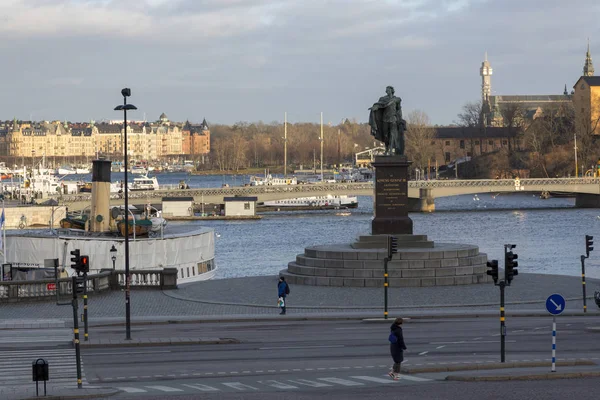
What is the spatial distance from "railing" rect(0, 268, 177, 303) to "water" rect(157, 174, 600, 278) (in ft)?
61.3

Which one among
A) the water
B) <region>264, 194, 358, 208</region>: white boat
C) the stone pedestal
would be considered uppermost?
the stone pedestal

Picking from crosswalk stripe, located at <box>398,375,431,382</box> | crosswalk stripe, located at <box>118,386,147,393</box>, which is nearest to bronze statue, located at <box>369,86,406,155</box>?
crosswalk stripe, located at <box>398,375,431,382</box>

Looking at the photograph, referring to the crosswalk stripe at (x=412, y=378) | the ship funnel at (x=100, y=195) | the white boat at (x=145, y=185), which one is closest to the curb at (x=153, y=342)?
the crosswalk stripe at (x=412, y=378)

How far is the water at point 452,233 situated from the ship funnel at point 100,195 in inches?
508

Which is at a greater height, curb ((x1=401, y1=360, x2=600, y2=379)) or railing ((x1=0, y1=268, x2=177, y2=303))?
railing ((x1=0, y1=268, x2=177, y2=303))

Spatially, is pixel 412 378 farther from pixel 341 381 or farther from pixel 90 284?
pixel 90 284

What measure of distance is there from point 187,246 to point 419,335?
2734cm

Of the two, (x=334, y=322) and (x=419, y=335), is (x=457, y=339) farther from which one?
(x=334, y=322)

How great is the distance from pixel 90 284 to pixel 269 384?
19873 mm

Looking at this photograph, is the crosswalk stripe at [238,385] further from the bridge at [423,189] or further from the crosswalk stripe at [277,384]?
the bridge at [423,189]

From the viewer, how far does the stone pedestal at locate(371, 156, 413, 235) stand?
148 feet

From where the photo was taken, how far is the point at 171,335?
3195 centimetres

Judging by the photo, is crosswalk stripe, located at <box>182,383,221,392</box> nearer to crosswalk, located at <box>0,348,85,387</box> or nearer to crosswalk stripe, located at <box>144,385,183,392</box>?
crosswalk stripe, located at <box>144,385,183,392</box>

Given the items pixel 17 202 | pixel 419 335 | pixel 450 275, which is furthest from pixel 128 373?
pixel 17 202
